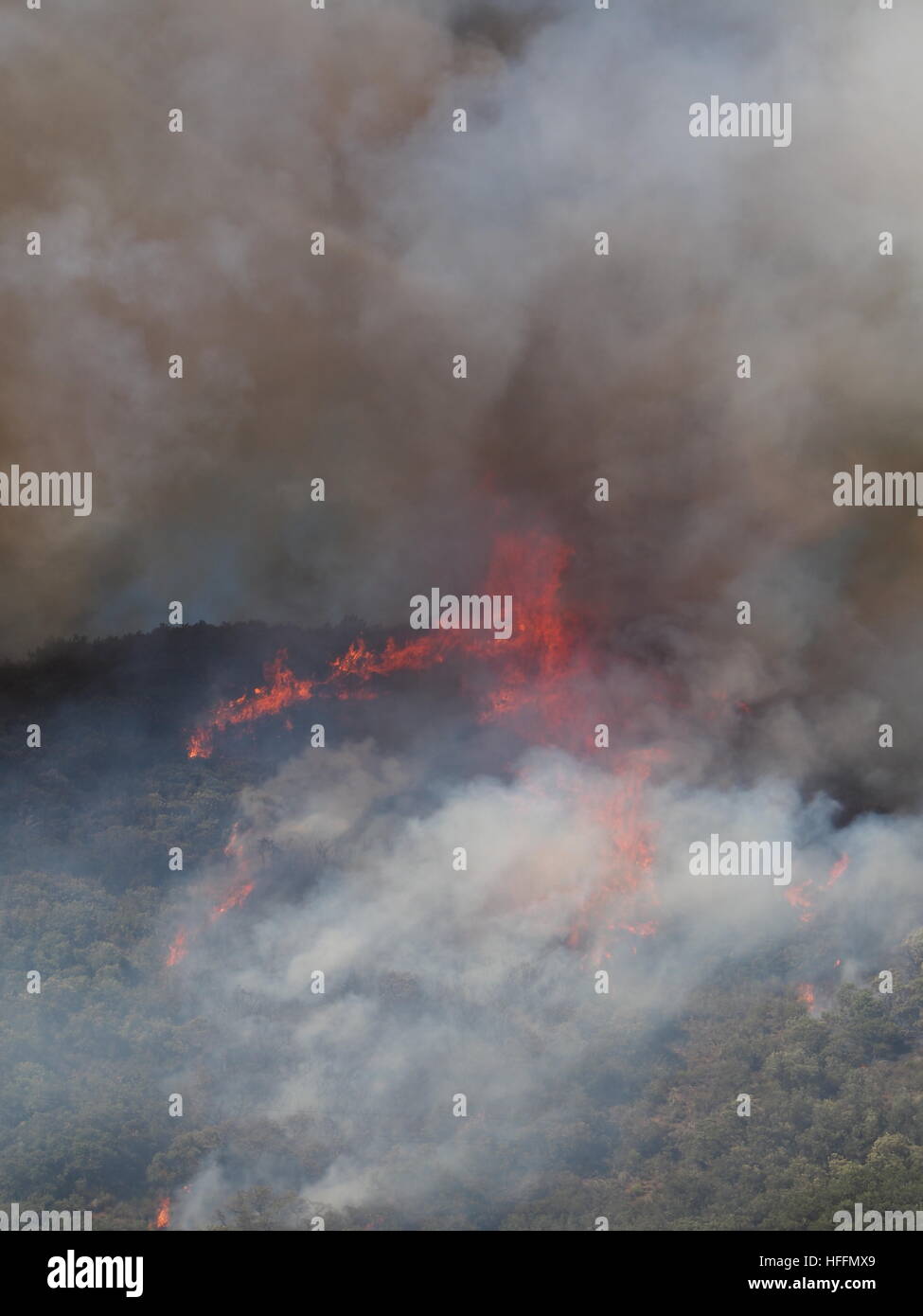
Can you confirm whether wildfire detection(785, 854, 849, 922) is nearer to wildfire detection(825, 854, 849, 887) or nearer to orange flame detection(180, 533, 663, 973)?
wildfire detection(825, 854, 849, 887)

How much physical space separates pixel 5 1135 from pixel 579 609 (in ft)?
136

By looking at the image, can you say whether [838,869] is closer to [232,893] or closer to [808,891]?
[808,891]

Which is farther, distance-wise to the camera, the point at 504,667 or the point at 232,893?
the point at 504,667

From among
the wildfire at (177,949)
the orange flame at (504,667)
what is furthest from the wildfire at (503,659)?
the wildfire at (177,949)

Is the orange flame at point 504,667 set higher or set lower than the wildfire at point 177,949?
higher

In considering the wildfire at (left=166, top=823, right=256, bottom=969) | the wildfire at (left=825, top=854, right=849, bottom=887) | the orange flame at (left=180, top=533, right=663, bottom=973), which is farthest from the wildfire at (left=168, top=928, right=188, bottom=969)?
the wildfire at (left=825, top=854, right=849, bottom=887)

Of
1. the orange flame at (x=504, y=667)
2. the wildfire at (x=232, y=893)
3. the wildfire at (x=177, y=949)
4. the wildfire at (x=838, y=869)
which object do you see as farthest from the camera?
the orange flame at (x=504, y=667)

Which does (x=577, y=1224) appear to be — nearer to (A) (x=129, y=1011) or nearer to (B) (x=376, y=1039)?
(B) (x=376, y=1039)

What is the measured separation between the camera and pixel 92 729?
70.8 m

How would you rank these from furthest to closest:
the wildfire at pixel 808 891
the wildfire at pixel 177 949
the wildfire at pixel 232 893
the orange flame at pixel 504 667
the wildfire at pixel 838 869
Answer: the orange flame at pixel 504 667
the wildfire at pixel 838 869
the wildfire at pixel 808 891
the wildfire at pixel 232 893
the wildfire at pixel 177 949

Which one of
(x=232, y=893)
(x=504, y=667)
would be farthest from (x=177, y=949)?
(x=504, y=667)

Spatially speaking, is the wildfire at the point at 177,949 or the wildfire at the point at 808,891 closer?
the wildfire at the point at 177,949

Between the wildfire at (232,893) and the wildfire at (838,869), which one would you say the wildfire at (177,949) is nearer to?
the wildfire at (232,893)

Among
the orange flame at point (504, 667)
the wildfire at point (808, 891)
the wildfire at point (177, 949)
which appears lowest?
the wildfire at point (177, 949)
